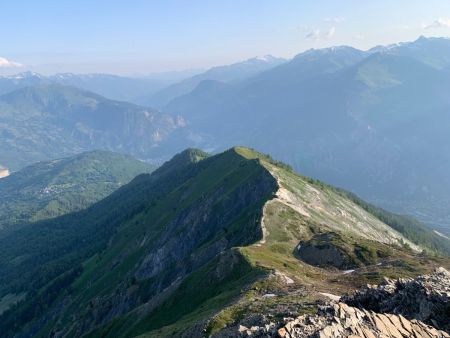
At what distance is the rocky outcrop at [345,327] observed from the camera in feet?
157

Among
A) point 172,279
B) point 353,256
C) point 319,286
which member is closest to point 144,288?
point 172,279

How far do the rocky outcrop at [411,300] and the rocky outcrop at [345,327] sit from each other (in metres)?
4.98

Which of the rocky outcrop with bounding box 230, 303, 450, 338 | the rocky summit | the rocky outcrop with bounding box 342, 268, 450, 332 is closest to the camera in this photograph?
the rocky outcrop with bounding box 230, 303, 450, 338

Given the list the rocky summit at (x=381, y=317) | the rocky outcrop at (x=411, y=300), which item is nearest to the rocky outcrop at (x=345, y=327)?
the rocky summit at (x=381, y=317)

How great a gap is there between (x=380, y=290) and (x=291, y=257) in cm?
6364

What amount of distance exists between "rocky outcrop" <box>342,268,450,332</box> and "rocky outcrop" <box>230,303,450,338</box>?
4.98 meters

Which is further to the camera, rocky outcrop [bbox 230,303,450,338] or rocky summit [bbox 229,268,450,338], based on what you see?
rocky summit [bbox 229,268,450,338]

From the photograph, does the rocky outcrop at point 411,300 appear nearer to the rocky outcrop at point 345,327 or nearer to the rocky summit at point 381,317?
the rocky summit at point 381,317

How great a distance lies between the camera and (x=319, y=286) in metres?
92.2

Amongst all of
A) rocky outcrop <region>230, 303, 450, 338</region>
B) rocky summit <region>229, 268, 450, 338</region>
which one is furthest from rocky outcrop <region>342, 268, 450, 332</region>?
rocky outcrop <region>230, 303, 450, 338</region>

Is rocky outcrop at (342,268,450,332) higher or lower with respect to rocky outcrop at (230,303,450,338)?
lower

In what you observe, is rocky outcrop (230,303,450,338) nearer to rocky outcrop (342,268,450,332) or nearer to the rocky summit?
the rocky summit

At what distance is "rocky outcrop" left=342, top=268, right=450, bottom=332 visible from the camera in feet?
193

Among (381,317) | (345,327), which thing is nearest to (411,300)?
(381,317)
